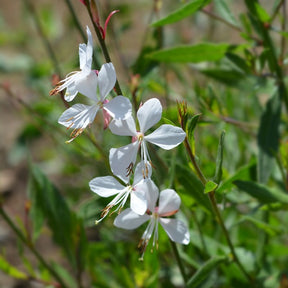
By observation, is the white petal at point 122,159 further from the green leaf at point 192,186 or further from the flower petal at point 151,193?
the green leaf at point 192,186

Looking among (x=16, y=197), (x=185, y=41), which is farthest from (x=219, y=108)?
(x=16, y=197)

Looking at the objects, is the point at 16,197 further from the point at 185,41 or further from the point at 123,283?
the point at 123,283

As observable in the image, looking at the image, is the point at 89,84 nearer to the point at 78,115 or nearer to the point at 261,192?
the point at 78,115

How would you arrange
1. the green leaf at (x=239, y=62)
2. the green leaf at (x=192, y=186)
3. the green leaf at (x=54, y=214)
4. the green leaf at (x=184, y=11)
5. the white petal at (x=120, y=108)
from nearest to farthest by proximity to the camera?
the white petal at (x=120, y=108)
the green leaf at (x=192, y=186)
the green leaf at (x=184, y=11)
the green leaf at (x=239, y=62)
the green leaf at (x=54, y=214)

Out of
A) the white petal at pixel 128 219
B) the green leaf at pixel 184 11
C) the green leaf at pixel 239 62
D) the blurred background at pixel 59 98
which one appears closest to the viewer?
the white petal at pixel 128 219

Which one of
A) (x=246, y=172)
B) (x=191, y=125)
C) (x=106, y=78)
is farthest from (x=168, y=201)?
(x=246, y=172)

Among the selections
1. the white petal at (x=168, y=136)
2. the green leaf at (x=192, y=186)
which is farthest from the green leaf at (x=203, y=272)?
the white petal at (x=168, y=136)

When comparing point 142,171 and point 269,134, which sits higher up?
point 142,171
